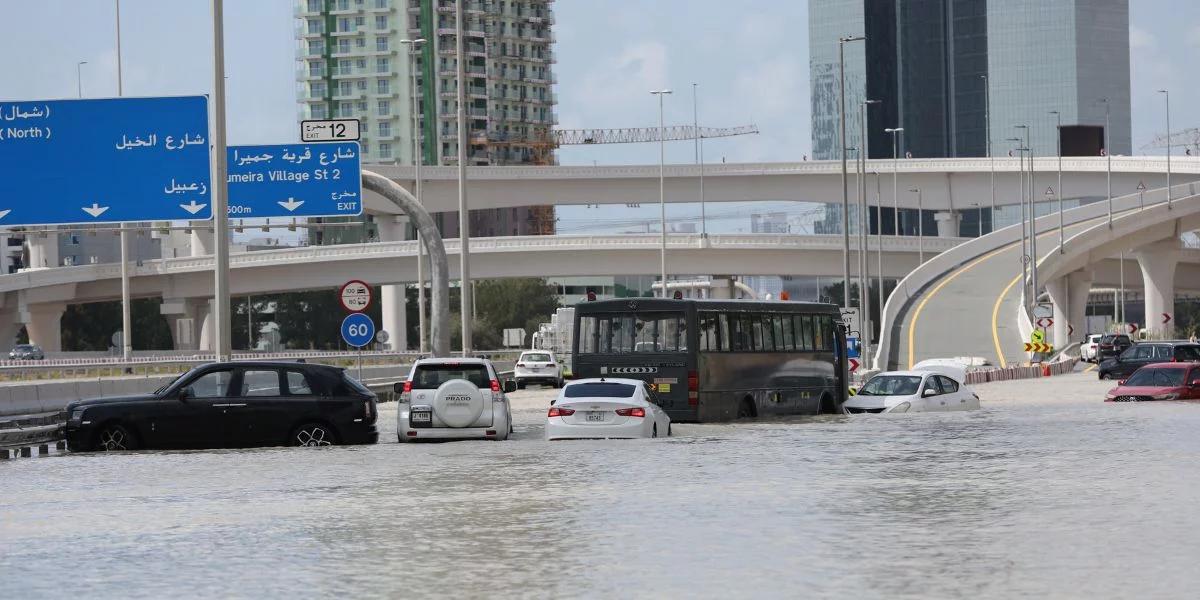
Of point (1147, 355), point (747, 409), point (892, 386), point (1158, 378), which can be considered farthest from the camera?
point (1147, 355)

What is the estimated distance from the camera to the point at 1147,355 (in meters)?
58.4

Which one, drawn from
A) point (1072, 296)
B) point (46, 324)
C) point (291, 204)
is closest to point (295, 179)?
point (291, 204)

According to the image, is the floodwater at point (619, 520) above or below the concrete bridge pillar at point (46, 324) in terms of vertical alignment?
below

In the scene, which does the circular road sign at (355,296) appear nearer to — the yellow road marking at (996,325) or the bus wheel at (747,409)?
the bus wheel at (747,409)

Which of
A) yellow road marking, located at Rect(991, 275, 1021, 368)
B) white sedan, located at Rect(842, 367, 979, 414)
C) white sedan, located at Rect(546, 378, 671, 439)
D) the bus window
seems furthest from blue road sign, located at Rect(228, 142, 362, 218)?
yellow road marking, located at Rect(991, 275, 1021, 368)

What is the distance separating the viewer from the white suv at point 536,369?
210ft

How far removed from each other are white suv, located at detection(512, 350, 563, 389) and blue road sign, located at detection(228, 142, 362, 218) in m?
21.3

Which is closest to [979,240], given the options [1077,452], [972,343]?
[972,343]

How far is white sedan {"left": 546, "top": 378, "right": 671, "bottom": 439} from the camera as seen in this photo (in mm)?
26969

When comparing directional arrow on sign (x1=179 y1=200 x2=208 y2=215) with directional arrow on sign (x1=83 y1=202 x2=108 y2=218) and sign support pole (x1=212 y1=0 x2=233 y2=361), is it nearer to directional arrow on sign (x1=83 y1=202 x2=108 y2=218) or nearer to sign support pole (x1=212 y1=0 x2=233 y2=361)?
directional arrow on sign (x1=83 y1=202 x2=108 y2=218)

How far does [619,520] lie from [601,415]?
467 inches

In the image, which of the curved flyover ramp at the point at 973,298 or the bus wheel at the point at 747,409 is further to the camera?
the curved flyover ramp at the point at 973,298

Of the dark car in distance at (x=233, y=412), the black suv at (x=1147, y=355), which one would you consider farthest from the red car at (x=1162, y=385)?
the dark car in distance at (x=233, y=412)

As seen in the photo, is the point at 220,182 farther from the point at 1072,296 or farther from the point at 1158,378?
the point at 1072,296
